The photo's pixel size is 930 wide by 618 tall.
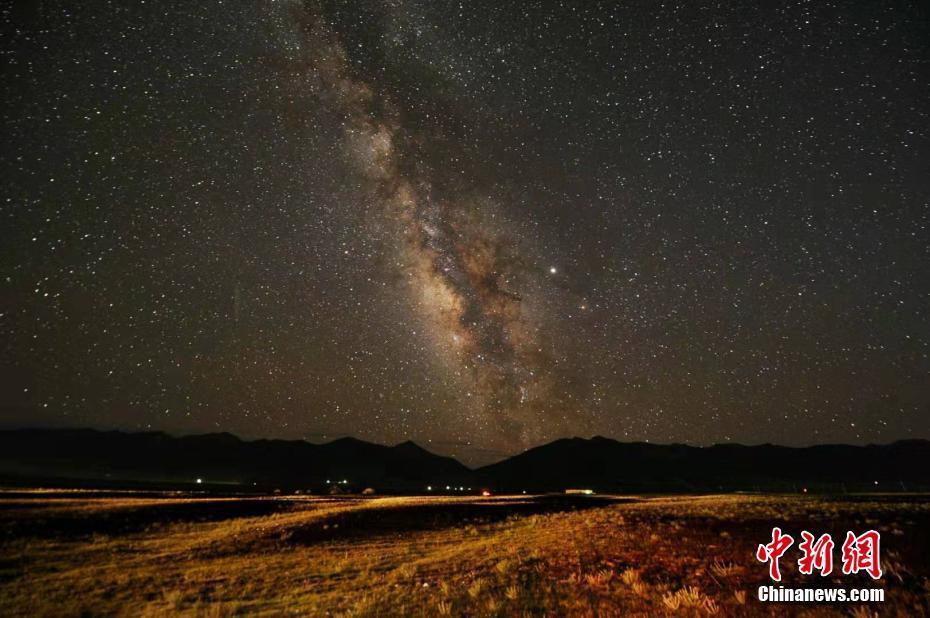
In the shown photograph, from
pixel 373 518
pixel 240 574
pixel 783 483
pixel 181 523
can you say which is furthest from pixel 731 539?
pixel 783 483

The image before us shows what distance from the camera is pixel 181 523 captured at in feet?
84.4

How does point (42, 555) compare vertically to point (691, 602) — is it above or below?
below

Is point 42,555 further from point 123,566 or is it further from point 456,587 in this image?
point 456,587

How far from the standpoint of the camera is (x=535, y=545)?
55.2 feet

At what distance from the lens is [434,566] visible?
14.1 metres

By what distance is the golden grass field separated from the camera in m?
9.53

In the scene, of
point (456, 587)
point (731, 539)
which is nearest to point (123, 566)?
point (456, 587)

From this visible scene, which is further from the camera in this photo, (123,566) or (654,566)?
(123,566)

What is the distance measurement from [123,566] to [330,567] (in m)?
6.43

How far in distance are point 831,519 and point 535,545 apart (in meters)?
11.6

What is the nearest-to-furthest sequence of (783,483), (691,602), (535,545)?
(691,602)
(535,545)
(783,483)

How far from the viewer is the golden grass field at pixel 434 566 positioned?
9531 mm

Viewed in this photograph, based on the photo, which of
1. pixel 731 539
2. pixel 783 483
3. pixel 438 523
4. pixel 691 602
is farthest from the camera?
pixel 783 483

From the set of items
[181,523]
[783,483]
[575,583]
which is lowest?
[783,483]
